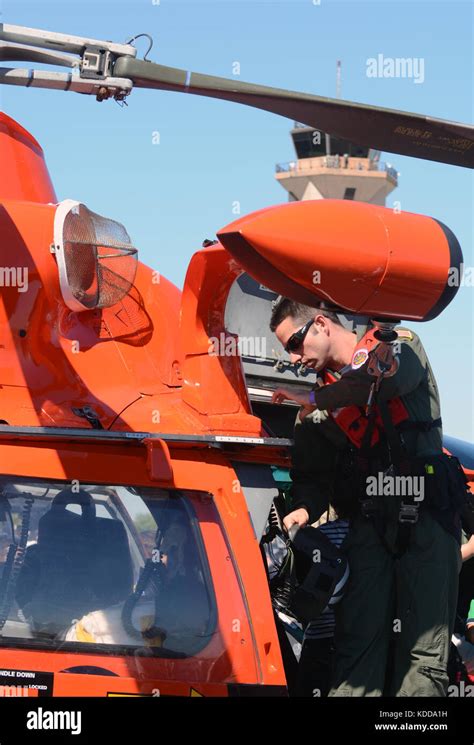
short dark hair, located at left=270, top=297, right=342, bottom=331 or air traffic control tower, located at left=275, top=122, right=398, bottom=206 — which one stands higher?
air traffic control tower, located at left=275, top=122, right=398, bottom=206

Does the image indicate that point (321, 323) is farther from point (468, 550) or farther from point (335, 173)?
point (335, 173)

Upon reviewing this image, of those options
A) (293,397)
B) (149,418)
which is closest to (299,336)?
(293,397)

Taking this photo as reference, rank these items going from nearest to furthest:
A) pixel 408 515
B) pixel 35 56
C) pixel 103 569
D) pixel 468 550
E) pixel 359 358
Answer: pixel 35 56 < pixel 103 569 < pixel 359 358 < pixel 408 515 < pixel 468 550

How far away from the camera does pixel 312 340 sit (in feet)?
15.6

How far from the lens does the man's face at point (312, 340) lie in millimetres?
4758

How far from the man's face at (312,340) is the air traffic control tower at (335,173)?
196 feet

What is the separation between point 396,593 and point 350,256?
5.44 feet

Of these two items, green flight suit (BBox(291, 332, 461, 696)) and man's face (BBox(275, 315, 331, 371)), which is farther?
man's face (BBox(275, 315, 331, 371))

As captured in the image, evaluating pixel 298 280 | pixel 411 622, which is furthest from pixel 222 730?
pixel 298 280

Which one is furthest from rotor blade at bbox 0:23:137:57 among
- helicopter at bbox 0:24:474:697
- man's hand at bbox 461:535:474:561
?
man's hand at bbox 461:535:474:561

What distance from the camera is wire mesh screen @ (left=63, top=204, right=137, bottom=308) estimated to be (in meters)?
4.58

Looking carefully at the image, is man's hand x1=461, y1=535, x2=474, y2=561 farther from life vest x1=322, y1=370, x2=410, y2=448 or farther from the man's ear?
the man's ear

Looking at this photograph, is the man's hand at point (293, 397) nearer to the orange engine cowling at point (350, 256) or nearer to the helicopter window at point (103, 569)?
the helicopter window at point (103, 569)

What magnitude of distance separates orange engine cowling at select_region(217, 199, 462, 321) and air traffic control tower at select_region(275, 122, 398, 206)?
6075 cm
